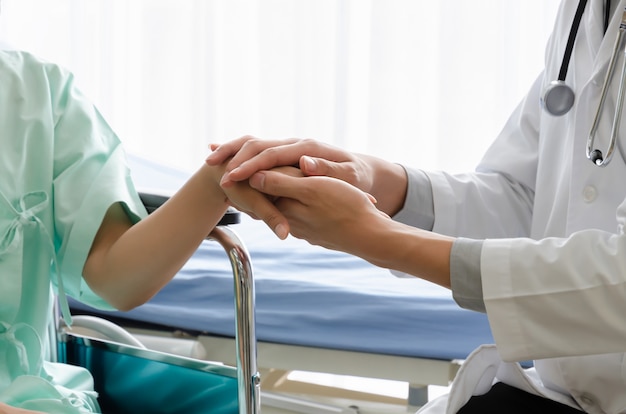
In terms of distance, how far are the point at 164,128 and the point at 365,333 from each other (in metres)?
2.56

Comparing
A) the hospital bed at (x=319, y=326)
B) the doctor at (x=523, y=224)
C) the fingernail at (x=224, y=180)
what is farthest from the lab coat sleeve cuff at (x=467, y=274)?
the hospital bed at (x=319, y=326)

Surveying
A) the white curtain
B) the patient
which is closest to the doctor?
the patient

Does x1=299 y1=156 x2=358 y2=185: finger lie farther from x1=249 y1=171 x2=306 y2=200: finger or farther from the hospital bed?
the hospital bed

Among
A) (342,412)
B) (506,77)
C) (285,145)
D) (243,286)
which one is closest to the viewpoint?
(243,286)

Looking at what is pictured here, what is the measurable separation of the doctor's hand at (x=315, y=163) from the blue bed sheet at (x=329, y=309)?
0.62 metres

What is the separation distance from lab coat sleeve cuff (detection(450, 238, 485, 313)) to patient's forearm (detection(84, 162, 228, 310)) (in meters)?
0.40

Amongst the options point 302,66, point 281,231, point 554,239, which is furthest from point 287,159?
point 302,66

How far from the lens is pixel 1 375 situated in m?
1.24

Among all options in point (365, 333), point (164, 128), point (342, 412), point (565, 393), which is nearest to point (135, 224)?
point (565, 393)

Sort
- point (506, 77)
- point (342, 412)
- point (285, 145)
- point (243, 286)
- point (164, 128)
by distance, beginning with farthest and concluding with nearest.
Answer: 1. point (164, 128)
2. point (506, 77)
3. point (342, 412)
4. point (285, 145)
5. point (243, 286)

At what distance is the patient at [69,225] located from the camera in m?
1.26

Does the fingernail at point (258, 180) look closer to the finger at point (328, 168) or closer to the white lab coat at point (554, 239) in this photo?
the finger at point (328, 168)

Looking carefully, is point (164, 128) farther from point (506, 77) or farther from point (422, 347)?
point (422, 347)

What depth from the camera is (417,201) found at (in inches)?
58.8
